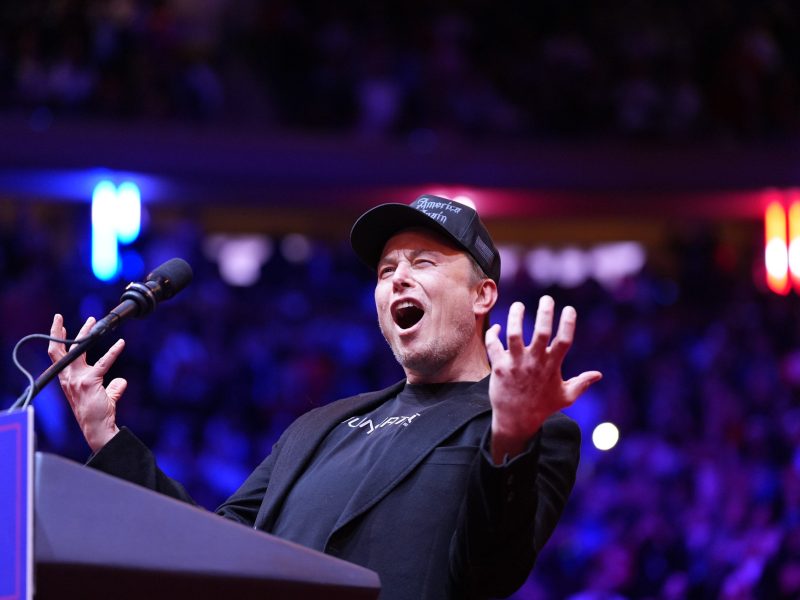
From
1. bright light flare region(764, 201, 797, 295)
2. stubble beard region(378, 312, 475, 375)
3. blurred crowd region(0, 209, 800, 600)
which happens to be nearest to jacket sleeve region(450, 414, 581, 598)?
stubble beard region(378, 312, 475, 375)

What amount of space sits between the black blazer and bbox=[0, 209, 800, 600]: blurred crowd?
4.17 metres

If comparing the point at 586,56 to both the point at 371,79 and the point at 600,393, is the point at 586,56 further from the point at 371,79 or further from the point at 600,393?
the point at 600,393

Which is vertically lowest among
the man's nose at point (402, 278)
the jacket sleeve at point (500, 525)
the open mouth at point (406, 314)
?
the jacket sleeve at point (500, 525)

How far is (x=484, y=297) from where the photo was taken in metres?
2.45

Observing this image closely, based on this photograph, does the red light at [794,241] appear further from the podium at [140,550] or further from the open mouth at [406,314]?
the podium at [140,550]

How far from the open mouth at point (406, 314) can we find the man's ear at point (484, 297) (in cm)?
12


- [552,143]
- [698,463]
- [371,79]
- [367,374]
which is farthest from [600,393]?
[371,79]

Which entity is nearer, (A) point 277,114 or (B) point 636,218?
(A) point 277,114

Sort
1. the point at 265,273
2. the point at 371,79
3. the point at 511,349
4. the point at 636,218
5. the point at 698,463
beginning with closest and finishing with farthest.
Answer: the point at 511,349 < the point at 698,463 < the point at 265,273 < the point at 371,79 < the point at 636,218

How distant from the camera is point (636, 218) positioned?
35.6ft

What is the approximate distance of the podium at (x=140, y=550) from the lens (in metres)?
1.45

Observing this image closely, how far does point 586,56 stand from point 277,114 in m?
2.62

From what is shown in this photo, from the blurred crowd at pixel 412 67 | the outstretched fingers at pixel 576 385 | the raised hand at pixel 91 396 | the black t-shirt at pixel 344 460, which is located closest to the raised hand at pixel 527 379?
the outstretched fingers at pixel 576 385

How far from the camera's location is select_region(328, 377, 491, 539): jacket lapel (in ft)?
6.72
